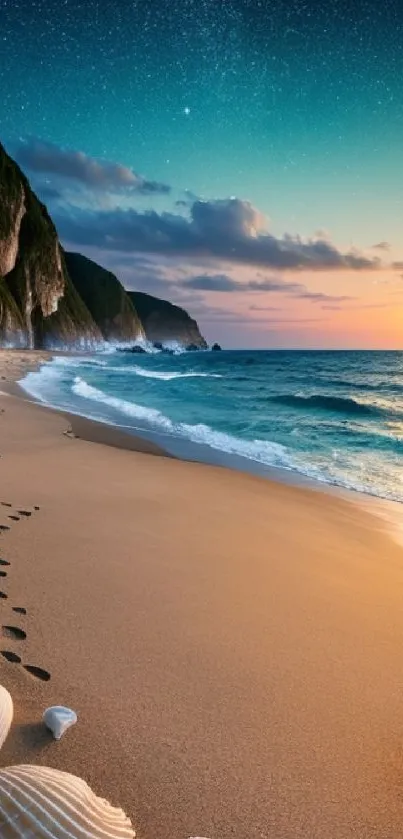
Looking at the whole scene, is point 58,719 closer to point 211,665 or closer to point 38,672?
point 38,672

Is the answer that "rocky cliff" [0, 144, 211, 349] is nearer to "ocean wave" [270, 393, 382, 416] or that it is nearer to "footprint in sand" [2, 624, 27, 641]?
"ocean wave" [270, 393, 382, 416]

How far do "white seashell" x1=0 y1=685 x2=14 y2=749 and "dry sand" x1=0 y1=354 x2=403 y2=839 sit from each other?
9cm

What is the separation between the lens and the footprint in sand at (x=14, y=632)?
2803 mm

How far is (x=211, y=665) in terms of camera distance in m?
2.82

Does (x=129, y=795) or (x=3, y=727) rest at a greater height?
(x=3, y=727)

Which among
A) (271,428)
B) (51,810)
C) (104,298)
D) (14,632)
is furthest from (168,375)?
(104,298)

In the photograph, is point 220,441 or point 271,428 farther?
point 271,428

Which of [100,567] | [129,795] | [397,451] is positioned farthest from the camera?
[397,451]

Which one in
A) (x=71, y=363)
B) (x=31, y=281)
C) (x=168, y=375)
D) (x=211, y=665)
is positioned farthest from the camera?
(x=31, y=281)

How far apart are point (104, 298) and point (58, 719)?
17787 cm

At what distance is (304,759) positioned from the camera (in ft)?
7.25

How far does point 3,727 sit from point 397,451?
1202cm

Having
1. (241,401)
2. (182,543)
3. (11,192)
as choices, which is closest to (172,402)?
(241,401)

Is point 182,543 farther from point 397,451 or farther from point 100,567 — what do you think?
point 397,451
